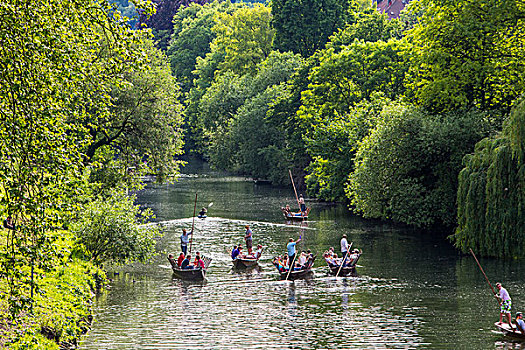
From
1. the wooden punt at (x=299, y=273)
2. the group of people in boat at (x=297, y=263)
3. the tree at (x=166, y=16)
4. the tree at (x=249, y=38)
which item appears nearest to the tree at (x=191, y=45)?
the tree at (x=166, y=16)

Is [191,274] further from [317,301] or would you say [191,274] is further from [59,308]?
[59,308]

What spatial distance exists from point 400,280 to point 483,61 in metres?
16.9

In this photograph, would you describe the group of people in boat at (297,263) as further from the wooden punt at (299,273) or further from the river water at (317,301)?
the river water at (317,301)

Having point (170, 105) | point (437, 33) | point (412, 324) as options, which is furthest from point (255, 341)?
point (437, 33)

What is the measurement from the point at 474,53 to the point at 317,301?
20.9 m

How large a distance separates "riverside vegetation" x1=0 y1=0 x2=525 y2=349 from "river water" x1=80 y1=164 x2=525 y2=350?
66.0 inches

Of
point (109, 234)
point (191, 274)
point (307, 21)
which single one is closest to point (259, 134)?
point (307, 21)

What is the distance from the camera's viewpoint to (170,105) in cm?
3759

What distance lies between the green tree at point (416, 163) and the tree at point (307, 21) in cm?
3779

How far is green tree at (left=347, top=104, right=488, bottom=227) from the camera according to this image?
40.2 m

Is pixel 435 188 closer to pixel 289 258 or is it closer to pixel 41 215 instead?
pixel 289 258

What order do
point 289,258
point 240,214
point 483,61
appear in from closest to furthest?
point 289,258 < point 483,61 < point 240,214

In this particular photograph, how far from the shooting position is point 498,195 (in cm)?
3192

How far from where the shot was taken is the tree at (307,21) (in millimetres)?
79750
